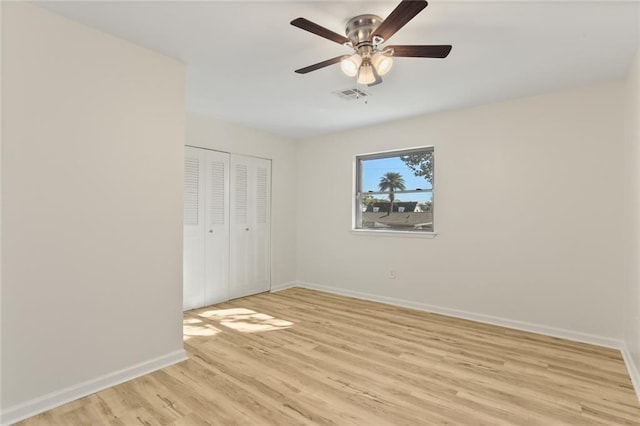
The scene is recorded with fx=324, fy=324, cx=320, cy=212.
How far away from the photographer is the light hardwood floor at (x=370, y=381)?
1.95 m

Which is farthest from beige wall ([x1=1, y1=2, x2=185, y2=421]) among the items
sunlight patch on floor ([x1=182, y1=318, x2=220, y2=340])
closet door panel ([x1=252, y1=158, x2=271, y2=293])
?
closet door panel ([x1=252, y1=158, x2=271, y2=293])

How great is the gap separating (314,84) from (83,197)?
6.98 ft

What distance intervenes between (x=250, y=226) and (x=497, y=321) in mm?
3390

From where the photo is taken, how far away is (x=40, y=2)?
1.93 m

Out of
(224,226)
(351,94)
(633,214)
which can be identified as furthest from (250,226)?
(633,214)

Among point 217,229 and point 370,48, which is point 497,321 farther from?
point 217,229

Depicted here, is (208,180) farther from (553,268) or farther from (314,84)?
(553,268)

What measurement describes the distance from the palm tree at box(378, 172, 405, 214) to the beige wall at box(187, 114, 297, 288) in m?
1.58

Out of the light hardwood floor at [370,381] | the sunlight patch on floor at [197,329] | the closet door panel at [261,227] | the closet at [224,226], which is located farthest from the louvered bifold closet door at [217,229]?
the light hardwood floor at [370,381]

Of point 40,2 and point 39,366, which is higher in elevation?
point 40,2

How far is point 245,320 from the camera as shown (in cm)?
368

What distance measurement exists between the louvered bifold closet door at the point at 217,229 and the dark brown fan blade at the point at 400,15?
3026 millimetres

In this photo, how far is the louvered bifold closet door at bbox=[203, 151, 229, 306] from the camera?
13.9 ft

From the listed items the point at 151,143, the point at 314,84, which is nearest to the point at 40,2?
the point at 151,143
